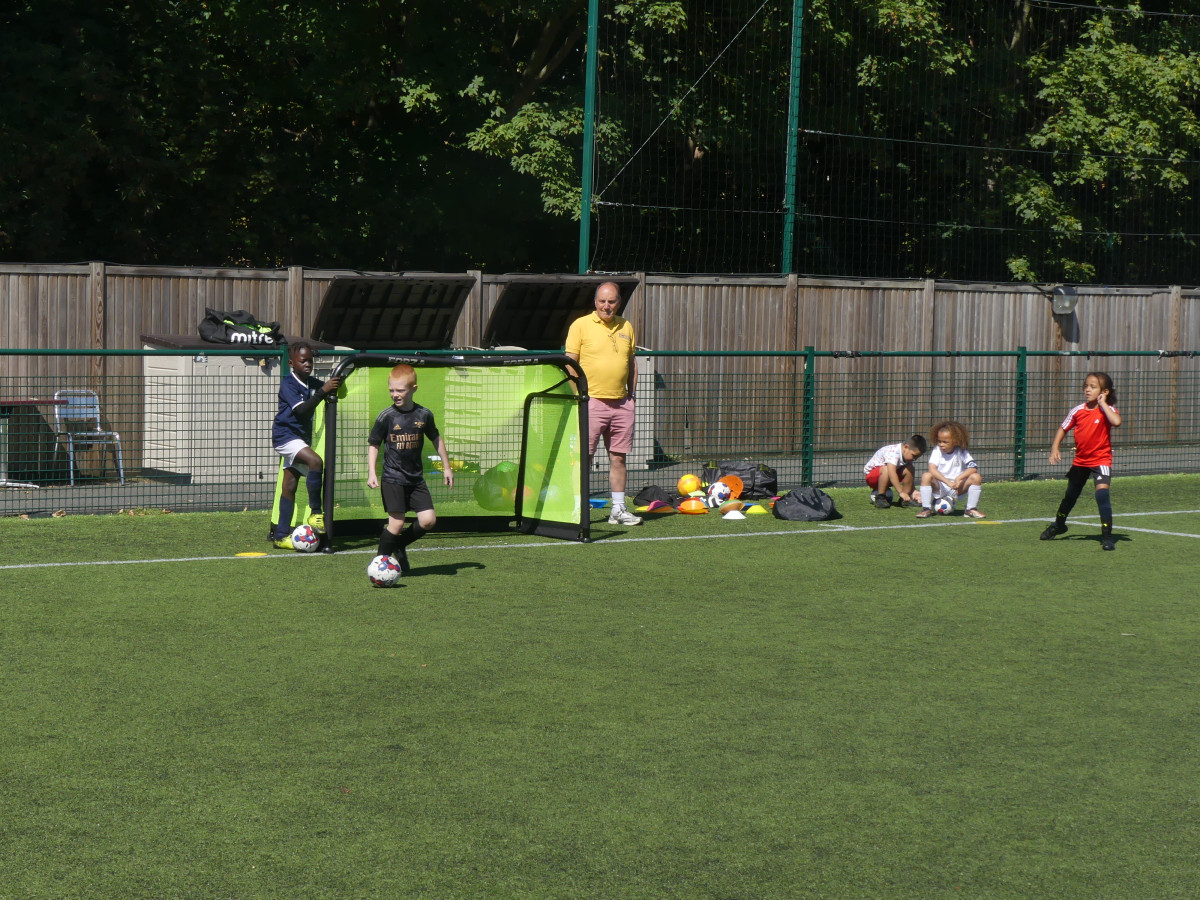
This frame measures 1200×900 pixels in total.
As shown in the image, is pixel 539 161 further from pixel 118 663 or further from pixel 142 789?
pixel 142 789

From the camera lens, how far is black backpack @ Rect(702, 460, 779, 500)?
14719 millimetres

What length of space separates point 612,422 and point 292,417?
299 cm

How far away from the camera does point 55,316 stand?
15859 millimetres

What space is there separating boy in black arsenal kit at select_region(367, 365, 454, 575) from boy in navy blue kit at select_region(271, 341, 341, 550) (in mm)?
1376

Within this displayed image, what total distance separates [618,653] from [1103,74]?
72.5 ft

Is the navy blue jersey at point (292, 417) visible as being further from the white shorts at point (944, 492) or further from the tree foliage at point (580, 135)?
the tree foliage at point (580, 135)

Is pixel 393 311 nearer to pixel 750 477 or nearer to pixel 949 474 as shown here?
pixel 750 477

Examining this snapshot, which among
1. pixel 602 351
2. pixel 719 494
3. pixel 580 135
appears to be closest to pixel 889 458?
pixel 719 494

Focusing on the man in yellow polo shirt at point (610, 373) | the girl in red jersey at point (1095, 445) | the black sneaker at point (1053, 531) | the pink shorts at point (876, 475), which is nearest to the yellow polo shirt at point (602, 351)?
the man in yellow polo shirt at point (610, 373)

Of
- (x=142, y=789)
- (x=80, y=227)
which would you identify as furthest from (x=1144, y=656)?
(x=80, y=227)

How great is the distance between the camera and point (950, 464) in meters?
14.2

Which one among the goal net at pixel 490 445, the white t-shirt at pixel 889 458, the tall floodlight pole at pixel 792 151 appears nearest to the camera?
the goal net at pixel 490 445

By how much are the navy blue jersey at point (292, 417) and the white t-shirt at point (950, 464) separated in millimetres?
6170

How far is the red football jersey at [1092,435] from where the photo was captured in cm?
1222
